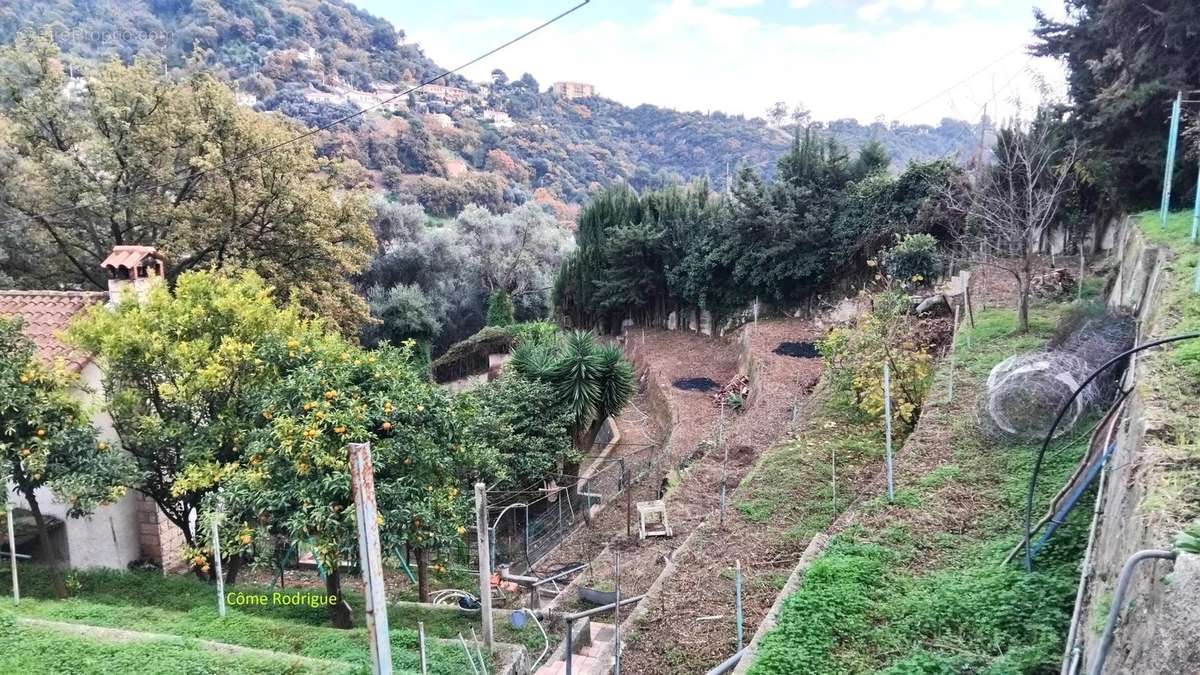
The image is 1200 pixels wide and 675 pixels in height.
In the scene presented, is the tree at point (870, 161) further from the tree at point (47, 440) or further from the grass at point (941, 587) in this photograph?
the tree at point (47, 440)

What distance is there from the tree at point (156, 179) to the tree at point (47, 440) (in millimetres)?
8060

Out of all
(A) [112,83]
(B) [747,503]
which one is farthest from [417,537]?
(A) [112,83]

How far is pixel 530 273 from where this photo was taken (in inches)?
1265

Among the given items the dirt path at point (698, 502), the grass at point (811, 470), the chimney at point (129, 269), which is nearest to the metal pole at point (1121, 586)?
the dirt path at point (698, 502)

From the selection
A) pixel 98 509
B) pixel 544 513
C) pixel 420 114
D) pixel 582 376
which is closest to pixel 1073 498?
pixel 544 513

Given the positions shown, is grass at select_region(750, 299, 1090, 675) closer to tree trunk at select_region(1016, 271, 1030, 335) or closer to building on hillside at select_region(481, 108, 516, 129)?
tree trunk at select_region(1016, 271, 1030, 335)

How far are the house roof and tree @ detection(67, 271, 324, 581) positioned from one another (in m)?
2.18

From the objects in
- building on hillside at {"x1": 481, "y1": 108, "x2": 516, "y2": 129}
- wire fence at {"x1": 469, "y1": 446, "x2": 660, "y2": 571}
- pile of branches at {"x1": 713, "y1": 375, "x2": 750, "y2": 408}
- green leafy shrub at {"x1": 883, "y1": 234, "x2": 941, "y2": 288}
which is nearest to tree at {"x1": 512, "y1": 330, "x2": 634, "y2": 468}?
wire fence at {"x1": 469, "y1": 446, "x2": 660, "y2": 571}

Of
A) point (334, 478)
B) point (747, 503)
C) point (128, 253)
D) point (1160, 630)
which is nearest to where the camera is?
point (1160, 630)

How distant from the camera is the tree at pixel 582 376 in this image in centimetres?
1349

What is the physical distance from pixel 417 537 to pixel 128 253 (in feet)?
24.2

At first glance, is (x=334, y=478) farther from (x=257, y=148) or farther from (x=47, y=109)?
(x=47, y=109)

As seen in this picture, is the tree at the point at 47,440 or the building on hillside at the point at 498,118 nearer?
the tree at the point at 47,440

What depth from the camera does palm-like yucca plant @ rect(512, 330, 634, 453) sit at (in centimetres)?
1350
